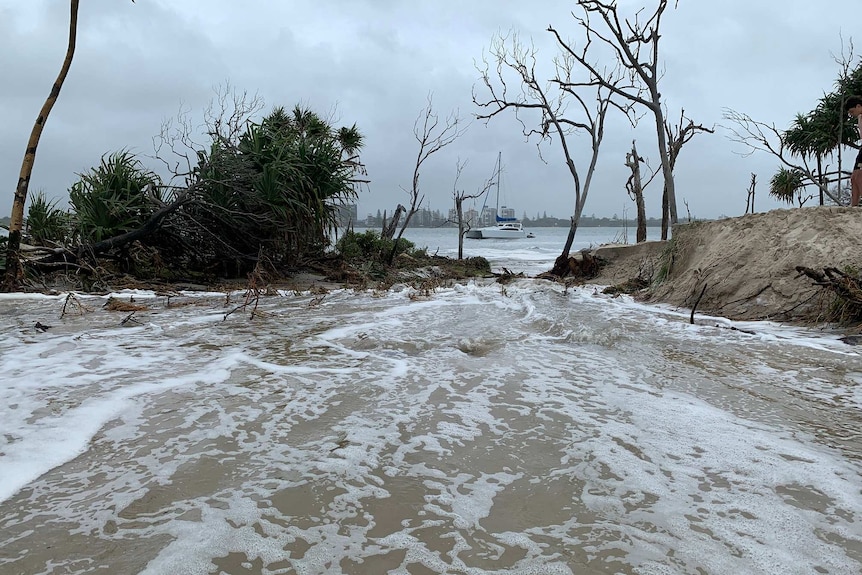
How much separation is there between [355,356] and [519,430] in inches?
65.6

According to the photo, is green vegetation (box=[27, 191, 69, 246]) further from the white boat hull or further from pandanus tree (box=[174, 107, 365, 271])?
the white boat hull

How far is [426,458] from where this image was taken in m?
1.88

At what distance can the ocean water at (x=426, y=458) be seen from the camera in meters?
1.31

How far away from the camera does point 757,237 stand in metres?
6.12

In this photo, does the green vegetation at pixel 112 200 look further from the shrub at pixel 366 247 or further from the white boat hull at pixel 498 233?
the white boat hull at pixel 498 233

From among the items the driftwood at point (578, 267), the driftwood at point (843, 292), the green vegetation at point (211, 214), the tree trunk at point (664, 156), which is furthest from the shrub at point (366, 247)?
the driftwood at point (843, 292)

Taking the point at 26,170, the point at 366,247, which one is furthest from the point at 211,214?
the point at 366,247

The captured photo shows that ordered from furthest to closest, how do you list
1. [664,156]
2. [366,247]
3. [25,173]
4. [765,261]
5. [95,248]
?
[366,247], [664,156], [95,248], [25,173], [765,261]

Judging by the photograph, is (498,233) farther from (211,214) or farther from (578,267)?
(211,214)

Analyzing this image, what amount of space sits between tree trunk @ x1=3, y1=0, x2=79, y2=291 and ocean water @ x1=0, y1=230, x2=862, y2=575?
3.18 metres

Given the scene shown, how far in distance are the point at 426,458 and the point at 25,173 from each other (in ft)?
23.2

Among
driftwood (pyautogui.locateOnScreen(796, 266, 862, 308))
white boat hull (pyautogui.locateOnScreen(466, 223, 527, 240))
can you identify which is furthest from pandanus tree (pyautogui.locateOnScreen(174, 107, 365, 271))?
white boat hull (pyautogui.locateOnScreen(466, 223, 527, 240))

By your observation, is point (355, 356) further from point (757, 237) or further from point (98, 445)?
point (757, 237)

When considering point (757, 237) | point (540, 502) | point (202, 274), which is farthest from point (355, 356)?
point (202, 274)
